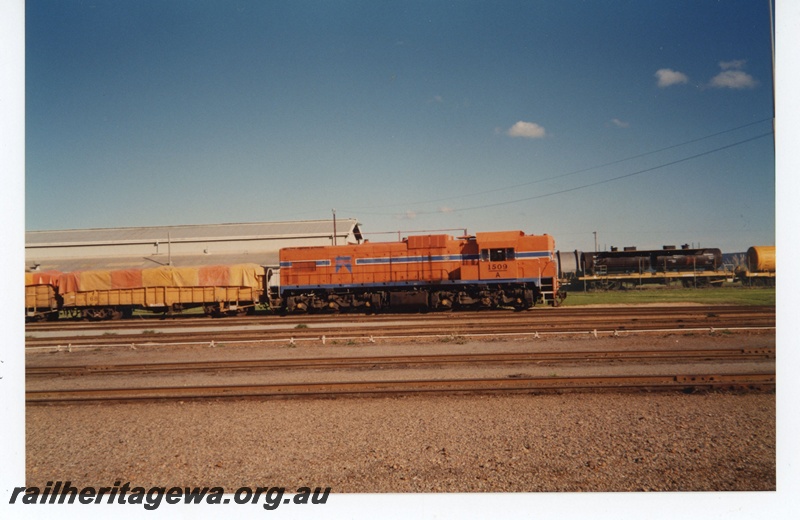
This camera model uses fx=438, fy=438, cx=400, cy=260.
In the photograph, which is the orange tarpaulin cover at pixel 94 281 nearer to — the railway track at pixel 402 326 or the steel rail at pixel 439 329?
the railway track at pixel 402 326

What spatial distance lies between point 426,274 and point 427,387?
41.4ft

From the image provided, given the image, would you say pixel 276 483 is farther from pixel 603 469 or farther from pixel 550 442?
pixel 603 469

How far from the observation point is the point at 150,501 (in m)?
4.28

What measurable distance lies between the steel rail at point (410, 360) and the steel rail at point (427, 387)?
1.60m

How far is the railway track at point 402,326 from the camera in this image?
12.8m

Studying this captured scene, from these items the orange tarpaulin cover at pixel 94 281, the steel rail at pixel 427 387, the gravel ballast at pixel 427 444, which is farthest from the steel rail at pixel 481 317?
the gravel ballast at pixel 427 444

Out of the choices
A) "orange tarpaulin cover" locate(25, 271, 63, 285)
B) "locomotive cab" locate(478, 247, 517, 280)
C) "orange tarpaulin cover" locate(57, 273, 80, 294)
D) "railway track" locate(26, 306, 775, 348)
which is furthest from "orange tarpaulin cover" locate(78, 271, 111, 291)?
"locomotive cab" locate(478, 247, 517, 280)

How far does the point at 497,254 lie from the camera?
19.0 meters

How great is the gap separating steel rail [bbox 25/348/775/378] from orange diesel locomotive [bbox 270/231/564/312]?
972 centimetres

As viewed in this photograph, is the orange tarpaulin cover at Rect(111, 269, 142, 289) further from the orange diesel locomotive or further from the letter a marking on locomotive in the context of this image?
the letter a marking on locomotive

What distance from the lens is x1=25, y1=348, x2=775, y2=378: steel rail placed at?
885 centimetres

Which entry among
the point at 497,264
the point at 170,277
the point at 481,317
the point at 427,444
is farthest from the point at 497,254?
the point at 170,277

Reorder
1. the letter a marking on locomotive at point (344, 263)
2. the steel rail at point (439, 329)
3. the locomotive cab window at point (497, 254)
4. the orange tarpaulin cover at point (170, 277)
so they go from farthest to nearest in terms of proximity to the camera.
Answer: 1. the orange tarpaulin cover at point (170, 277)
2. the letter a marking on locomotive at point (344, 263)
3. the locomotive cab window at point (497, 254)
4. the steel rail at point (439, 329)
